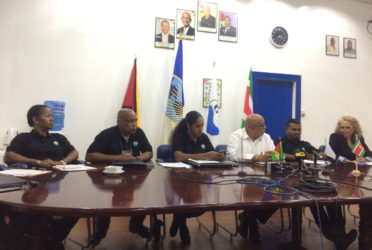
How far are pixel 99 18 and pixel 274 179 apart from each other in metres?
3.28

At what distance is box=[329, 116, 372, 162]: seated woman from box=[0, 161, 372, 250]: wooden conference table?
149 centimetres

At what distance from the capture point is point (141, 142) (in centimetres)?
277

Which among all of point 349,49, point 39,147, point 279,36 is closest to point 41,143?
point 39,147

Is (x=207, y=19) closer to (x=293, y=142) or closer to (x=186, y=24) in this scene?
(x=186, y=24)

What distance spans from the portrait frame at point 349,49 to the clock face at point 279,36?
1.15m

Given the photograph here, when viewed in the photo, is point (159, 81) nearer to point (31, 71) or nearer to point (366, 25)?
point (31, 71)

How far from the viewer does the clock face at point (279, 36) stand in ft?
15.0

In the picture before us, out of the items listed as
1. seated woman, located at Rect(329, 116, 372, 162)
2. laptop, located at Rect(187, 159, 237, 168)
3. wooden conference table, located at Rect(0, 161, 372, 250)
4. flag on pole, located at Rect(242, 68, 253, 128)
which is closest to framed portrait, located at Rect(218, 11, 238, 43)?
flag on pole, located at Rect(242, 68, 253, 128)

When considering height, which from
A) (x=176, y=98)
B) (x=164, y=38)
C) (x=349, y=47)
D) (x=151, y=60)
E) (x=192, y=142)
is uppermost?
(x=349, y=47)

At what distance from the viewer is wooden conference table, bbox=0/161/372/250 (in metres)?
1.02

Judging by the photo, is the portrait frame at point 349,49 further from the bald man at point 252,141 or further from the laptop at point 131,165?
the laptop at point 131,165

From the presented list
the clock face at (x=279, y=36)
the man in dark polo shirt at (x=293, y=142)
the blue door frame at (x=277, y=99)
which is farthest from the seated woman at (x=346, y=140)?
the clock face at (x=279, y=36)

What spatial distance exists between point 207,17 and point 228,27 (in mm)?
359

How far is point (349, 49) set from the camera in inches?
195
